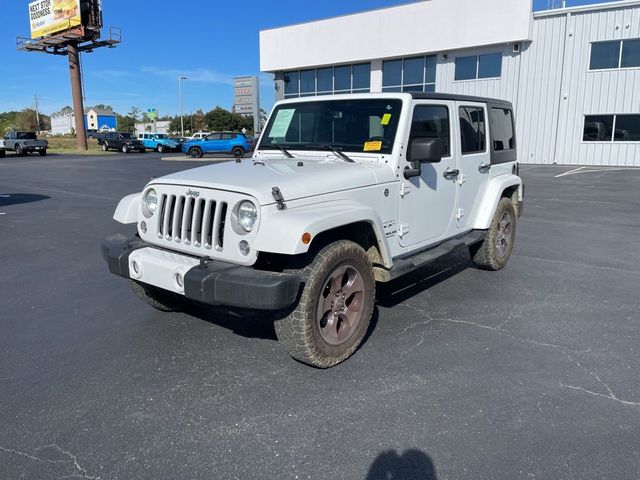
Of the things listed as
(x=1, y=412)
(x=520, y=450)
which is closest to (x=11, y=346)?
(x=1, y=412)

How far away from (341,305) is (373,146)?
1442 mm

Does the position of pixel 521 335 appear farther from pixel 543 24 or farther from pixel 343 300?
pixel 543 24

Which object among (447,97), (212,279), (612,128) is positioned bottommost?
(212,279)

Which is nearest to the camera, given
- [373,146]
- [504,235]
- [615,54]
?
[373,146]

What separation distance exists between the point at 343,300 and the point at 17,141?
4022cm

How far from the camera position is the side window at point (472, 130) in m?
5.27

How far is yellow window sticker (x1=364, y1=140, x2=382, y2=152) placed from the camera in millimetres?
4266

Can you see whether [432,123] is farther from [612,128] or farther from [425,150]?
[612,128]

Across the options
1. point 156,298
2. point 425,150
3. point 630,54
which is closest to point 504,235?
point 425,150

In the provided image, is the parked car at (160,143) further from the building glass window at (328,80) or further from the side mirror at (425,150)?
the side mirror at (425,150)

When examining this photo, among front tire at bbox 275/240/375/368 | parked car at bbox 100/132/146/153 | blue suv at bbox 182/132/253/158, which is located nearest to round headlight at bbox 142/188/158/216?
front tire at bbox 275/240/375/368

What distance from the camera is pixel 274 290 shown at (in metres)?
3.02

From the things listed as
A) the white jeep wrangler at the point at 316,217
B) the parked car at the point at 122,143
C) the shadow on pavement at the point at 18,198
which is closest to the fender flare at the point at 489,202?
the white jeep wrangler at the point at 316,217

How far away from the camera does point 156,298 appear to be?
14.7ft
